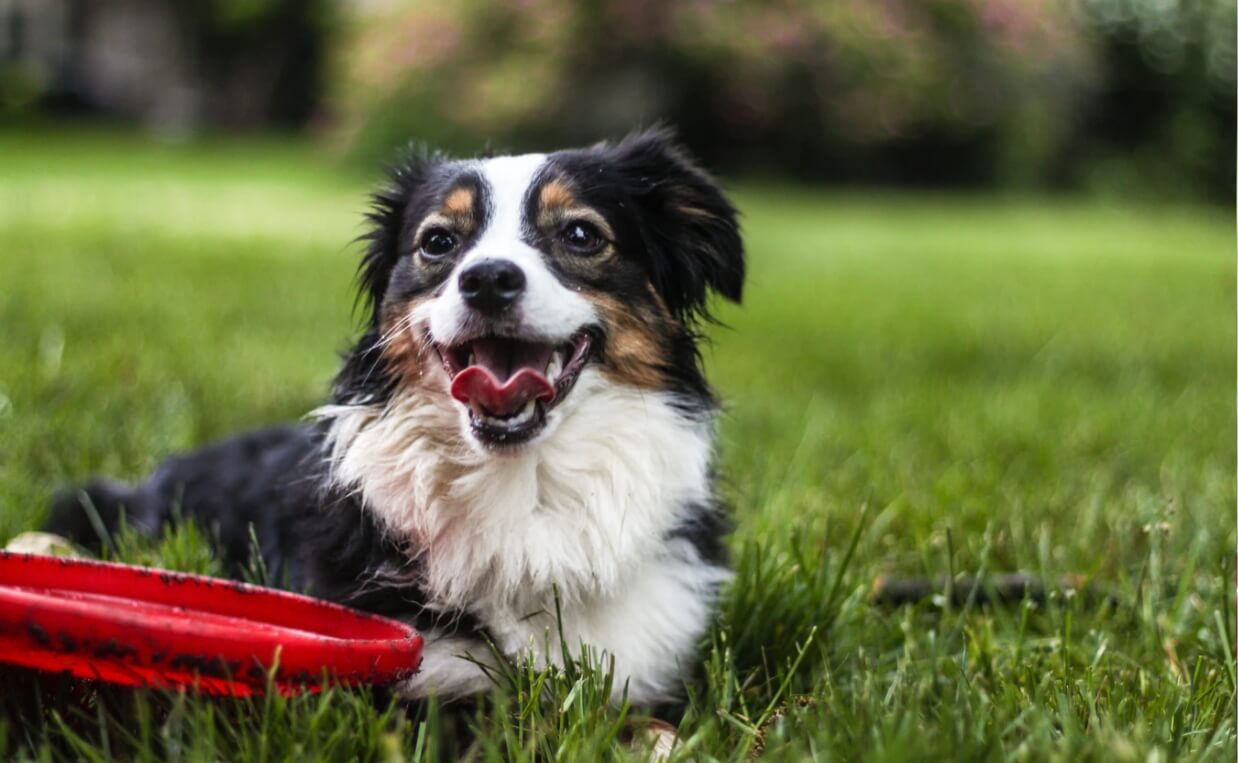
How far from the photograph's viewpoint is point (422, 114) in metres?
15.3

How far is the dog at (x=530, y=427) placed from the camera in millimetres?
2232

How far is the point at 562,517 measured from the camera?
2.33m

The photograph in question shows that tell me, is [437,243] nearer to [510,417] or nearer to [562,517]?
[510,417]

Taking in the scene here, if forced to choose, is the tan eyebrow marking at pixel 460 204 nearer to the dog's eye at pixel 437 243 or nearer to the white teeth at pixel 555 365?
the dog's eye at pixel 437 243

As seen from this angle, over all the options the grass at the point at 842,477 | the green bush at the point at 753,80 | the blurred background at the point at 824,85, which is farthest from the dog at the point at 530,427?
the green bush at the point at 753,80

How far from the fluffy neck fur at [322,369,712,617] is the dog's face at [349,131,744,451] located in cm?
6

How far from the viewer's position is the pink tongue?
223 cm

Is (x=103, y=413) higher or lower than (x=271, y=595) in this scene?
lower

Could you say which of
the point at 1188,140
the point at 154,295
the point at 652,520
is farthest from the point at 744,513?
the point at 1188,140

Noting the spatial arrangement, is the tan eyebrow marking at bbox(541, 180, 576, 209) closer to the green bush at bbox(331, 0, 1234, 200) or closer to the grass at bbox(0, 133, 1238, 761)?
the grass at bbox(0, 133, 1238, 761)

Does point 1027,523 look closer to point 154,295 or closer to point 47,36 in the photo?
point 154,295

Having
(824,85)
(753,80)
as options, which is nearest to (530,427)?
(753,80)

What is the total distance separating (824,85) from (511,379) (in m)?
14.4

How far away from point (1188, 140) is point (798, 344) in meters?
18.2
